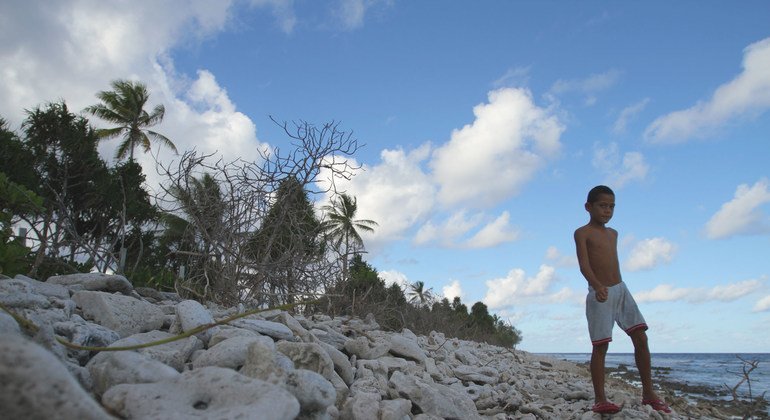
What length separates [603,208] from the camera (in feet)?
14.9

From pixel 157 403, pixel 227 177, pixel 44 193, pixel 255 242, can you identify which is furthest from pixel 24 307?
pixel 44 193

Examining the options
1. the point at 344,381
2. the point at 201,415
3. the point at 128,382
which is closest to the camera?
the point at 201,415

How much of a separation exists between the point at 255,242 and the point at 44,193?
13465 mm

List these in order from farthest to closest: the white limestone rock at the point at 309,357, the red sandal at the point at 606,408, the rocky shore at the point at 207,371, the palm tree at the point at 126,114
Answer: the palm tree at the point at 126,114 → the red sandal at the point at 606,408 → the white limestone rock at the point at 309,357 → the rocky shore at the point at 207,371

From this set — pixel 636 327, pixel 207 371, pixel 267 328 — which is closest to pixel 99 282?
pixel 267 328

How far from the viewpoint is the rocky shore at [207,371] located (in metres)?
→ 1.50

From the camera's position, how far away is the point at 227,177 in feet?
17.8

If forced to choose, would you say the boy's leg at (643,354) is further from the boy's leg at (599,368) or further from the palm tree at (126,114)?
the palm tree at (126,114)

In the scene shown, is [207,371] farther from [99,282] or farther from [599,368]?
[599,368]

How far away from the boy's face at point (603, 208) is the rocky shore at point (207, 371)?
153 centimetres

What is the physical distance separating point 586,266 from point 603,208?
1.72ft

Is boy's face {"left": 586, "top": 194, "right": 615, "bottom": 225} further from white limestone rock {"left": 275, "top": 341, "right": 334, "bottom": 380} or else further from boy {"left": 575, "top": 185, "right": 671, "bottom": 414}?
white limestone rock {"left": 275, "top": 341, "right": 334, "bottom": 380}

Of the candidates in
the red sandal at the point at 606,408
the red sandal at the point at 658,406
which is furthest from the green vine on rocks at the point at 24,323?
the red sandal at the point at 658,406

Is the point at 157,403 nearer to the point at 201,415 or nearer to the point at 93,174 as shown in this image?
the point at 201,415
